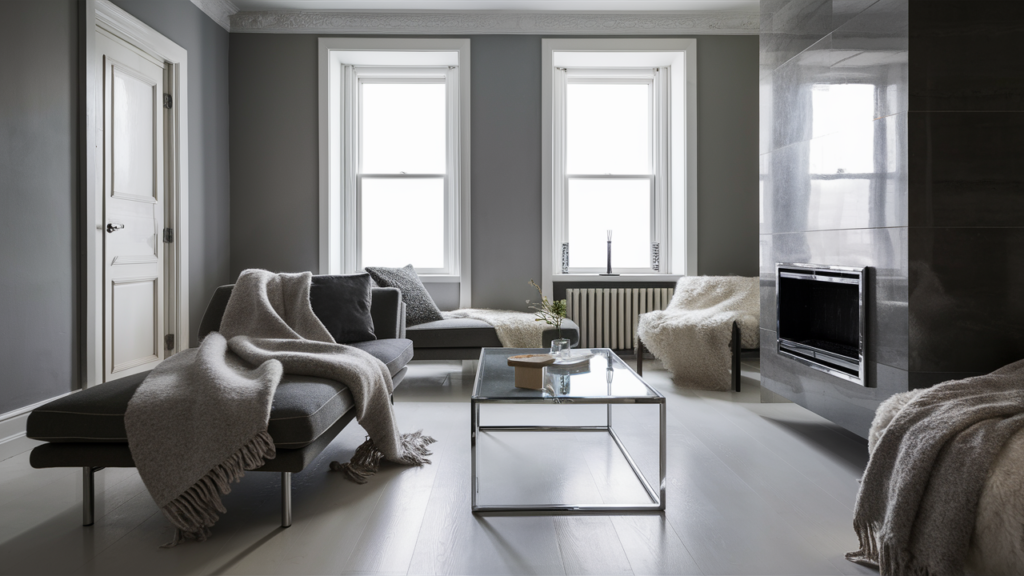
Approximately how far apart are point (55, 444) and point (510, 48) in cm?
426

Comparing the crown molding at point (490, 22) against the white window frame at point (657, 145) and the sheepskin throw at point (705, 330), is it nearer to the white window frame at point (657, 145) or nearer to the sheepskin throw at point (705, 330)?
the white window frame at point (657, 145)

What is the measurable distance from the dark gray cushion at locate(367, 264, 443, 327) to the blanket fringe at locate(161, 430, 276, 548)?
245 cm

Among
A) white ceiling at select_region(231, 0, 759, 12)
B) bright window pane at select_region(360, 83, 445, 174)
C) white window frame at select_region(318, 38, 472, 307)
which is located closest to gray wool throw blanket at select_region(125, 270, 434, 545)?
white window frame at select_region(318, 38, 472, 307)

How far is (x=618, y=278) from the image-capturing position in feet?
16.9

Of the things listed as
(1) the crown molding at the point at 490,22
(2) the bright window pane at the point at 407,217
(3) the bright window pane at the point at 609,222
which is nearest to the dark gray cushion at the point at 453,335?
(2) the bright window pane at the point at 407,217

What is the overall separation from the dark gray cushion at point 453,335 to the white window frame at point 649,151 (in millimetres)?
1466

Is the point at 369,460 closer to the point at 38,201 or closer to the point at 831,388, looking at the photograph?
the point at 831,388

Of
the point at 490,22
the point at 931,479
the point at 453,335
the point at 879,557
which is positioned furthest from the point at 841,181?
the point at 490,22

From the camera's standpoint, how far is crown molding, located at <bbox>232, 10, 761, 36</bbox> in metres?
4.97

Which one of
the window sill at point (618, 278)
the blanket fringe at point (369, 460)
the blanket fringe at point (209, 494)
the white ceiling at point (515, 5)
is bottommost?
the blanket fringe at point (369, 460)

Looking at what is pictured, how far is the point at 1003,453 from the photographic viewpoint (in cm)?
148

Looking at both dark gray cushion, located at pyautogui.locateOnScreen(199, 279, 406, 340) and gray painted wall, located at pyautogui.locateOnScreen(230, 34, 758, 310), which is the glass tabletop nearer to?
dark gray cushion, located at pyautogui.locateOnScreen(199, 279, 406, 340)

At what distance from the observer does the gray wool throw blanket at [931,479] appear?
1.46 metres

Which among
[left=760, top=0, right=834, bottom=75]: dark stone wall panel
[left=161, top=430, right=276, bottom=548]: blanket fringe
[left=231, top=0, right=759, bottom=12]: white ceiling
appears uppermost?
[left=231, top=0, right=759, bottom=12]: white ceiling
